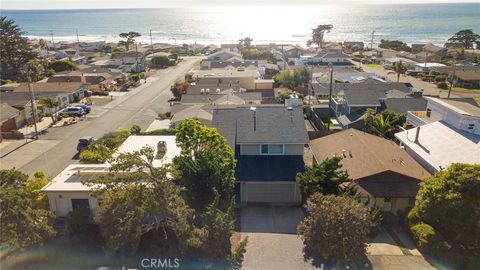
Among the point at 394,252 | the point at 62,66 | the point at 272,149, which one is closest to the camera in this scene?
the point at 394,252

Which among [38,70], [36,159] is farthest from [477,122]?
[38,70]

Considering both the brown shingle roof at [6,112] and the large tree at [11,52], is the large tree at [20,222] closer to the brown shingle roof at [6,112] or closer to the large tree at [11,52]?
the brown shingle roof at [6,112]

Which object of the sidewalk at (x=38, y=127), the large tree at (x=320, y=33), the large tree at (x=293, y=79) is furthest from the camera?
the large tree at (x=320, y=33)

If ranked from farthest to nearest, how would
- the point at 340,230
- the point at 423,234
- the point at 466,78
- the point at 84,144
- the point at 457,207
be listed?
the point at 466,78, the point at 84,144, the point at 423,234, the point at 457,207, the point at 340,230

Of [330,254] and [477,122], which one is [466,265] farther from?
[477,122]

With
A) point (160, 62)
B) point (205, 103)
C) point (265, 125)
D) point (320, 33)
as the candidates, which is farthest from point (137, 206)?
point (320, 33)

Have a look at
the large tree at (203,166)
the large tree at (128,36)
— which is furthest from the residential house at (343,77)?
the large tree at (128,36)

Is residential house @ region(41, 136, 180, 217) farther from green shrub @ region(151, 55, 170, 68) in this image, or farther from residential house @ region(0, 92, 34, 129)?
green shrub @ region(151, 55, 170, 68)

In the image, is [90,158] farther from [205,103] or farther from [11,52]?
[11,52]
